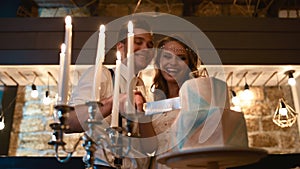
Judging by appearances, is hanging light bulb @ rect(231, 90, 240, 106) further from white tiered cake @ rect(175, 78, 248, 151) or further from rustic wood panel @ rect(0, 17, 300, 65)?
white tiered cake @ rect(175, 78, 248, 151)

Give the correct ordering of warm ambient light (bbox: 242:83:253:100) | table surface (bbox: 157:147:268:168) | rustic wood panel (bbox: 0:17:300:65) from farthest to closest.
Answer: warm ambient light (bbox: 242:83:253:100) → rustic wood panel (bbox: 0:17:300:65) → table surface (bbox: 157:147:268:168)

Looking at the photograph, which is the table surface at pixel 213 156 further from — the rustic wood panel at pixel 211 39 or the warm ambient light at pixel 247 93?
the warm ambient light at pixel 247 93

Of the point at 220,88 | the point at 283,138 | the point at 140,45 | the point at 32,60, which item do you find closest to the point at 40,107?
the point at 32,60

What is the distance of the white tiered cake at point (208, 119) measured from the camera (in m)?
0.79

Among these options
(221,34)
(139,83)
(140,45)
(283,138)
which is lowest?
(283,138)

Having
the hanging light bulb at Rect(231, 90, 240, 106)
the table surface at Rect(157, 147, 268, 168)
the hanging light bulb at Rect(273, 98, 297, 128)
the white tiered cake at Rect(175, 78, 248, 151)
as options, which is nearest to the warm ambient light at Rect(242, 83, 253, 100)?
the hanging light bulb at Rect(231, 90, 240, 106)

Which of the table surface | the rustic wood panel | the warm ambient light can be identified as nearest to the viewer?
the table surface

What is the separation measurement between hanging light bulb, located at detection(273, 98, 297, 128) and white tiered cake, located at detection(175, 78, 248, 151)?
1.96 meters

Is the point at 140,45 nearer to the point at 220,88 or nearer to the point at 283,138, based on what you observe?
the point at 220,88

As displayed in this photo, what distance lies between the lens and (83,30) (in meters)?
2.48

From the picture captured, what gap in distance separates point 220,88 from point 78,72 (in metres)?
1.75

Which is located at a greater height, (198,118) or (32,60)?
(32,60)

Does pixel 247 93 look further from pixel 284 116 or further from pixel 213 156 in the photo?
pixel 213 156

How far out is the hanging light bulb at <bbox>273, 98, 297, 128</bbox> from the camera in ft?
8.77
